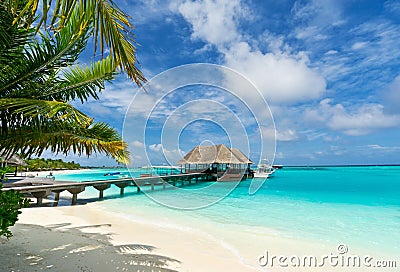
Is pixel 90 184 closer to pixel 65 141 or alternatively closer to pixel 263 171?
pixel 65 141

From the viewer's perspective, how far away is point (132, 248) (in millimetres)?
5477

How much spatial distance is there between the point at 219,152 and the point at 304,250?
2301 centimetres

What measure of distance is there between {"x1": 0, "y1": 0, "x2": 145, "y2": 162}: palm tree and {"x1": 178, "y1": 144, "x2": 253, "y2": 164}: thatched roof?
82.6 ft

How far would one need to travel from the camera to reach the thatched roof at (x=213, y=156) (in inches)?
1139

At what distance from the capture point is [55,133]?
3.41m

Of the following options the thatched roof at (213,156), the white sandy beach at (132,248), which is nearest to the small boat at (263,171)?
the thatched roof at (213,156)

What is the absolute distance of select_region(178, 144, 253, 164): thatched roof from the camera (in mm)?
28938

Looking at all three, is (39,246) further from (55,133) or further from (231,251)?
(231,251)

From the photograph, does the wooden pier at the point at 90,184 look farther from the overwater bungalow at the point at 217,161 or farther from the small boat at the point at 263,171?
the small boat at the point at 263,171

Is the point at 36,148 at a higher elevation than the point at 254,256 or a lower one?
higher

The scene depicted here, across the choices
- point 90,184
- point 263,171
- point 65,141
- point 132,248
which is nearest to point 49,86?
point 65,141

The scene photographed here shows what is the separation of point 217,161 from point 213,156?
41.8 inches

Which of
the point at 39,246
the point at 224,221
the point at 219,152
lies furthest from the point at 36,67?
the point at 219,152

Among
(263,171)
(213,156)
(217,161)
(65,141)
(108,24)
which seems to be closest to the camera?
(108,24)
